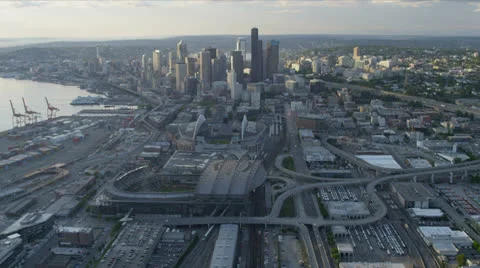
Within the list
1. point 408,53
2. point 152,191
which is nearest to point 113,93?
point 152,191

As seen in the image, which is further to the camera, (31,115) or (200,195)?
(31,115)

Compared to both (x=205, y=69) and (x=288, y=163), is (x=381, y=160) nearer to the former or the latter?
(x=288, y=163)

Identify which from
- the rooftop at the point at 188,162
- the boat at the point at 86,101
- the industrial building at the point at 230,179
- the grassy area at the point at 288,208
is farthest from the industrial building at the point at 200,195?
the boat at the point at 86,101

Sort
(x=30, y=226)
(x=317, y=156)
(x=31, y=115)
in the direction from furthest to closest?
1. (x=31, y=115)
2. (x=317, y=156)
3. (x=30, y=226)

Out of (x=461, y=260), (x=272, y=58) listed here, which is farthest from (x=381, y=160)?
(x=272, y=58)

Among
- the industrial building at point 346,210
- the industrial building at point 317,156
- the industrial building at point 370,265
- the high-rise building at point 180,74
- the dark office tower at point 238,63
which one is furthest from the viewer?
the dark office tower at point 238,63

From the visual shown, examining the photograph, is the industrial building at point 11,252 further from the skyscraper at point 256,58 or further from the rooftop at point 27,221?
the skyscraper at point 256,58

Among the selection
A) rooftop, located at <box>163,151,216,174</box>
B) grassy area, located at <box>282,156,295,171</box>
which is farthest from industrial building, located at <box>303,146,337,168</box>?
rooftop, located at <box>163,151,216,174</box>
